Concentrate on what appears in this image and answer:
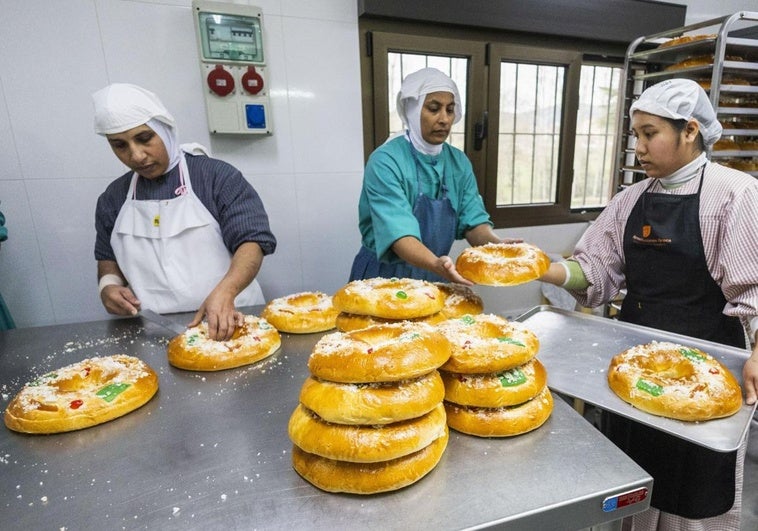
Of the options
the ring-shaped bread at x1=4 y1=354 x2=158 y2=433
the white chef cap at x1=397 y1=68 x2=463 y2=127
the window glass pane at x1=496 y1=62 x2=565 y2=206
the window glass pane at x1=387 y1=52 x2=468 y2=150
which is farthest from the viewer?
the window glass pane at x1=496 y1=62 x2=565 y2=206

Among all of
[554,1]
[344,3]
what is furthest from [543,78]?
[344,3]

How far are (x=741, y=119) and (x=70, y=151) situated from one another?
451 cm

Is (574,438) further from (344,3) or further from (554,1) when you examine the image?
(554,1)

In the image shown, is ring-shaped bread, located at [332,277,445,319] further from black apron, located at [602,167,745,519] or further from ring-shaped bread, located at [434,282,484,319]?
black apron, located at [602,167,745,519]

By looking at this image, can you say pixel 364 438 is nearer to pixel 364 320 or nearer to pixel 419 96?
pixel 364 320

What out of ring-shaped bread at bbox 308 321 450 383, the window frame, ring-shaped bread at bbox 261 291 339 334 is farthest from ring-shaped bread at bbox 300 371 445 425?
the window frame

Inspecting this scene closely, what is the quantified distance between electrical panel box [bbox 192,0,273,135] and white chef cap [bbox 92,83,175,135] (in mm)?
837

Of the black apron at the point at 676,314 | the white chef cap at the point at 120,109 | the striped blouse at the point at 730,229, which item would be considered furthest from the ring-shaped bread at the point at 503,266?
the white chef cap at the point at 120,109

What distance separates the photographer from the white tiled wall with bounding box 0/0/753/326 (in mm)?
2391

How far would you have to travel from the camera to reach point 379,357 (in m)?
0.93

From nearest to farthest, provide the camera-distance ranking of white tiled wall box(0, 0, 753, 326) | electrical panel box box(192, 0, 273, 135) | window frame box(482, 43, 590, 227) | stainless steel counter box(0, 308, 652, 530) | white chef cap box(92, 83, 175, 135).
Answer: stainless steel counter box(0, 308, 652, 530), white chef cap box(92, 83, 175, 135), white tiled wall box(0, 0, 753, 326), electrical panel box box(192, 0, 273, 135), window frame box(482, 43, 590, 227)

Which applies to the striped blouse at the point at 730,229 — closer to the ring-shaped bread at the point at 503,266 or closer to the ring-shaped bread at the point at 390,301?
the ring-shaped bread at the point at 503,266

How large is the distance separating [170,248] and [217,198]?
0.32 metres

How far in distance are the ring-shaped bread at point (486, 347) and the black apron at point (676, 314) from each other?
3.04 feet
